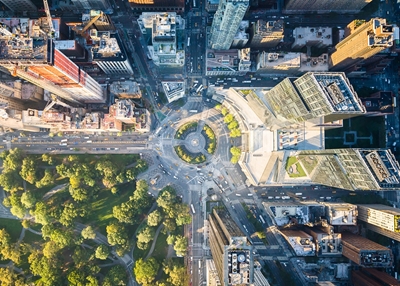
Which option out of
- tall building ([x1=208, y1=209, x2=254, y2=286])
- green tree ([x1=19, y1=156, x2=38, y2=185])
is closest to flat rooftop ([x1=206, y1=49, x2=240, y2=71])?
tall building ([x1=208, y1=209, x2=254, y2=286])

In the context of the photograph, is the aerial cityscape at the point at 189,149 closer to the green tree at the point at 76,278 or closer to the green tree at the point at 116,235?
the green tree at the point at 76,278

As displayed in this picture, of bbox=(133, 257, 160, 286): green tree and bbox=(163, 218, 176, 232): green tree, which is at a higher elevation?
bbox=(163, 218, 176, 232): green tree

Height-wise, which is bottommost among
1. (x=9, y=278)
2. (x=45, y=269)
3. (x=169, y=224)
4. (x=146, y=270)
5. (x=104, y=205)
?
(x=9, y=278)

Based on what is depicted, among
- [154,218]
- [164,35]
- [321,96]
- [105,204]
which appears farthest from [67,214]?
[321,96]

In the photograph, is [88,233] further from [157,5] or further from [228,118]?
[157,5]

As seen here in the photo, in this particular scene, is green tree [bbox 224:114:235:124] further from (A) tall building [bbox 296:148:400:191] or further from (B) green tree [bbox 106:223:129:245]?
(B) green tree [bbox 106:223:129:245]

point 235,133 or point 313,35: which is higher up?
point 313,35

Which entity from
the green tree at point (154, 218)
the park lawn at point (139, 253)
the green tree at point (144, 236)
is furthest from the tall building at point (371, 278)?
the park lawn at point (139, 253)
